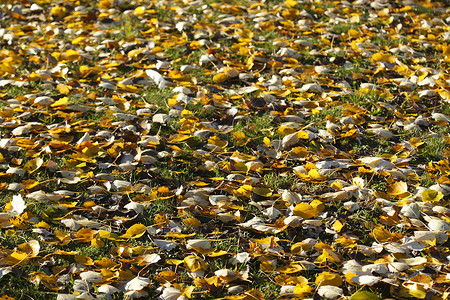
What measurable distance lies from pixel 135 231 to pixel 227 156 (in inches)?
35.3

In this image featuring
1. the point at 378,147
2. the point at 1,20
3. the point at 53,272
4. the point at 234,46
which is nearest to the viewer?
the point at 53,272

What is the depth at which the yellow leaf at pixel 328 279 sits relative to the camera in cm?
233

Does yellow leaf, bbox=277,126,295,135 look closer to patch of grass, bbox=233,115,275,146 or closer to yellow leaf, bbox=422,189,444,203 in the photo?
patch of grass, bbox=233,115,275,146

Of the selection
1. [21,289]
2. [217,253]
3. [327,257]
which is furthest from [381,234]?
[21,289]

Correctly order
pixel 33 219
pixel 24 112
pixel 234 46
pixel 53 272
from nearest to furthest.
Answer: pixel 53 272, pixel 33 219, pixel 24 112, pixel 234 46

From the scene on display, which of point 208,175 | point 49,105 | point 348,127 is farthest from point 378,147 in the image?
point 49,105

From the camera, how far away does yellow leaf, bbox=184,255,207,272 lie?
7.97 feet

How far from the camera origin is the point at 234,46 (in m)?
4.67

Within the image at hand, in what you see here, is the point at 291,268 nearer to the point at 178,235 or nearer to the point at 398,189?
the point at 178,235

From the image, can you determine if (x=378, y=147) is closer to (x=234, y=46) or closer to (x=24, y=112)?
(x=234, y=46)

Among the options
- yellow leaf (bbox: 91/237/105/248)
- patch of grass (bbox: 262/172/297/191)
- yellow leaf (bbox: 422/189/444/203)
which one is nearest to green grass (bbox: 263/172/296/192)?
patch of grass (bbox: 262/172/297/191)

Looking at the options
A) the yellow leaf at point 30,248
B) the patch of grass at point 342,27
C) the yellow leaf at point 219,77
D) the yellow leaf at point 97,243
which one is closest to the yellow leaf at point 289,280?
the yellow leaf at point 97,243

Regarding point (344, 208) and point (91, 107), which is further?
point (91, 107)

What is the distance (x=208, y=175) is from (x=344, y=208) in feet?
2.80
